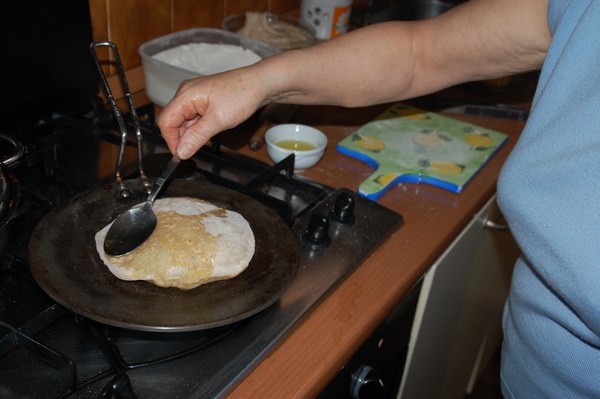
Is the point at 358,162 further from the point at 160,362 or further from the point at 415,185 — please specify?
the point at 160,362

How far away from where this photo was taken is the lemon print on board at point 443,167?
1.08 m

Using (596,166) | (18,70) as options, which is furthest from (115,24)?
(596,166)

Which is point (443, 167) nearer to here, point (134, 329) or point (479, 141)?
point (479, 141)

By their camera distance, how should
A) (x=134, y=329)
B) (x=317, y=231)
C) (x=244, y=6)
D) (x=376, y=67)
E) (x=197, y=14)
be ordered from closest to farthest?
(x=134, y=329)
(x=317, y=231)
(x=376, y=67)
(x=197, y=14)
(x=244, y=6)

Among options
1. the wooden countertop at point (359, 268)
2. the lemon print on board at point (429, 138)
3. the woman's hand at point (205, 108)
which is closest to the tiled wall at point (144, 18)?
the wooden countertop at point (359, 268)

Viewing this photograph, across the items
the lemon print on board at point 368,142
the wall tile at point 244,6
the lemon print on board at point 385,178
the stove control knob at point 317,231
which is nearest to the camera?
the stove control knob at point 317,231

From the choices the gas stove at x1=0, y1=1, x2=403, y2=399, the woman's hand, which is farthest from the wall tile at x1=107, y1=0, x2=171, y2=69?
the woman's hand

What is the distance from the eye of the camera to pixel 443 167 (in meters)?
1.09

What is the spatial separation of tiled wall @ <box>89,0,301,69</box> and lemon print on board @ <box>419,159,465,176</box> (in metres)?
0.59

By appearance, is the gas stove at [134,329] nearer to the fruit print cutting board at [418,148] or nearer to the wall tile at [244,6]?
the fruit print cutting board at [418,148]

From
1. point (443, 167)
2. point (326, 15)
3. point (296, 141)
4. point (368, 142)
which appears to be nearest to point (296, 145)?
point (296, 141)

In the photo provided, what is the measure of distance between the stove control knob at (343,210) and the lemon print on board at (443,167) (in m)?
0.26

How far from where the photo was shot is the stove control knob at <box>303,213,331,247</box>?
2.66 feet

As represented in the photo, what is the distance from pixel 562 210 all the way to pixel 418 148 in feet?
1.64
